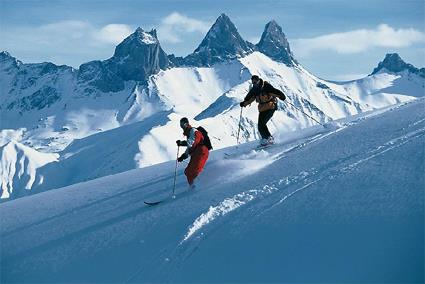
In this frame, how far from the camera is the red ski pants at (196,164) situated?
15.4m

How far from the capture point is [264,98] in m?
18.3

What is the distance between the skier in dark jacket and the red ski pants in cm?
303

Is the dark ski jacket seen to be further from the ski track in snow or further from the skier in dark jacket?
the ski track in snow

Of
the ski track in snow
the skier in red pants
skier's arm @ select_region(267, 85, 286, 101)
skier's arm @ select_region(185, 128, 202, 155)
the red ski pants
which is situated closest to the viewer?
the ski track in snow

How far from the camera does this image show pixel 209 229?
40.0 ft

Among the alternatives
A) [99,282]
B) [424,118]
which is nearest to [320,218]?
[99,282]

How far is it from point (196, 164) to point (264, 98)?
3.83 meters

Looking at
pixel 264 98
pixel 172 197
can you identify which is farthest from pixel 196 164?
pixel 264 98

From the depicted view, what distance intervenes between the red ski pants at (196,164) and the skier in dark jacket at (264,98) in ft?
9.95

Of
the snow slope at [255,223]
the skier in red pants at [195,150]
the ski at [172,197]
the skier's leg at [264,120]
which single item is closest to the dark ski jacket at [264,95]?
the skier's leg at [264,120]

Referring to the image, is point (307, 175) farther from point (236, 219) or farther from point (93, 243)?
point (93, 243)

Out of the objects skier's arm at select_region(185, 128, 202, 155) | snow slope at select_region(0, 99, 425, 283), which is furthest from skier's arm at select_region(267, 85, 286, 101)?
skier's arm at select_region(185, 128, 202, 155)

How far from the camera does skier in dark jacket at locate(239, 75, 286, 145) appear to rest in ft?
59.1

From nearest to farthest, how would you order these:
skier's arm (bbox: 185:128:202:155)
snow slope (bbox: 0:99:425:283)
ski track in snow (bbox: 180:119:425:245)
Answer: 1. snow slope (bbox: 0:99:425:283)
2. ski track in snow (bbox: 180:119:425:245)
3. skier's arm (bbox: 185:128:202:155)
